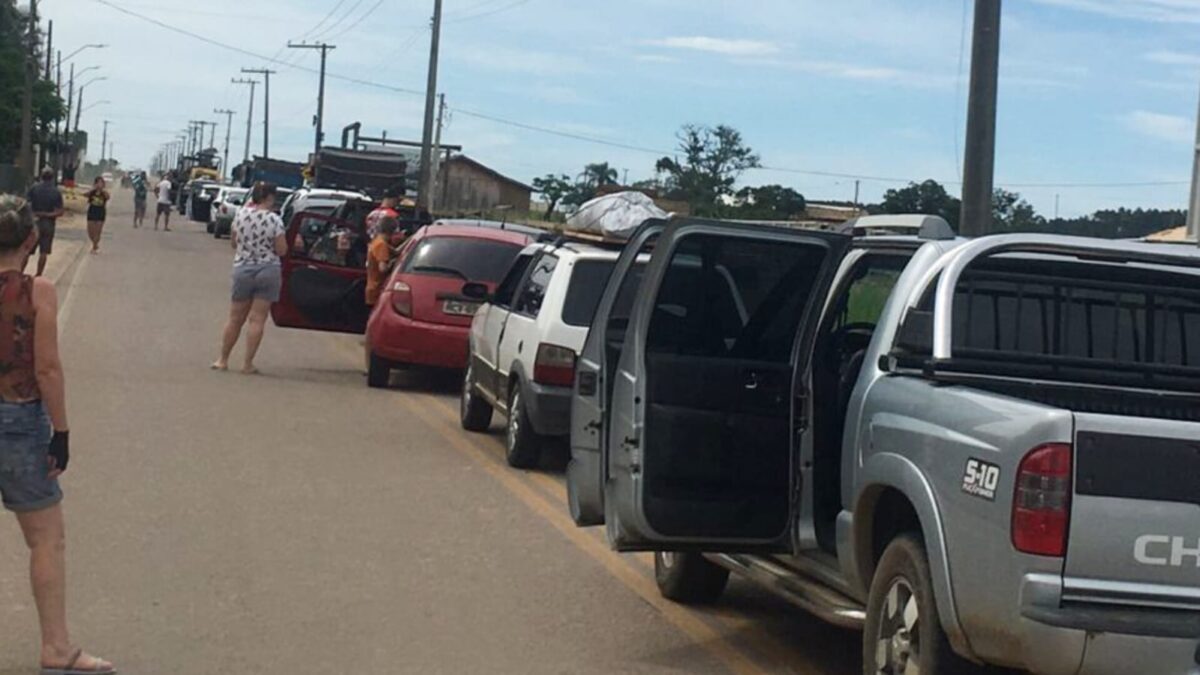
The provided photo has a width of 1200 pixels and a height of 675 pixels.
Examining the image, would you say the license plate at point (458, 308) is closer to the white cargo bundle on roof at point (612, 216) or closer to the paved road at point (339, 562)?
the paved road at point (339, 562)

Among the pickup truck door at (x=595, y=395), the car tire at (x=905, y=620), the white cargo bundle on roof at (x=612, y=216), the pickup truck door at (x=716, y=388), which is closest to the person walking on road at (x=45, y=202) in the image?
the white cargo bundle on roof at (x=612, y=216)

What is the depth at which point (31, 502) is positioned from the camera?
21.8ft

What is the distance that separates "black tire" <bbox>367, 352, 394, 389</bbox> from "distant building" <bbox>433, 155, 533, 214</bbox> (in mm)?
65164

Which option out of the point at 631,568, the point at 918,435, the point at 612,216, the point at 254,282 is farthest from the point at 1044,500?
the point at 254,282

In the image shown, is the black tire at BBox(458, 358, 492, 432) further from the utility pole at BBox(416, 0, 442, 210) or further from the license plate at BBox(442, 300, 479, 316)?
the utility pole at BBox(416, 0, 442, 210)

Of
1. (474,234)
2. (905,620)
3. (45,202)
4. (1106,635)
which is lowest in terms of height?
(905,620)

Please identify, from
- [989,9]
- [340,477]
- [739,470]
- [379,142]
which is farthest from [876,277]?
[379,142]

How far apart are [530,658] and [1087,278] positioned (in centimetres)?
275

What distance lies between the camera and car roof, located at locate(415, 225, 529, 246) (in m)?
17.2

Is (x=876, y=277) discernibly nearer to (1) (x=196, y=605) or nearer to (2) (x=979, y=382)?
(2) (x=979, y=382)

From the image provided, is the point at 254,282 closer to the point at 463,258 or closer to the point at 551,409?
the point at 463,258

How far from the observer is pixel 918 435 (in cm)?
623

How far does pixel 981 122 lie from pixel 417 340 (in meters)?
5.50

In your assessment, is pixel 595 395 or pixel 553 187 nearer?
pixel 595 395
